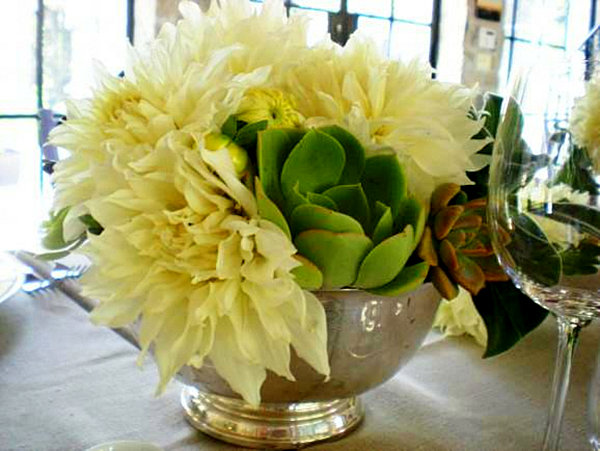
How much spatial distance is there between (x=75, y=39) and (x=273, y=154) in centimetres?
273

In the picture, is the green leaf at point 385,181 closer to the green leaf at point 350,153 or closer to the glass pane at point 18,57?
the green leaf at point 350,153

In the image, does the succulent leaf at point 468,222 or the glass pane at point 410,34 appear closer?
the succulent leaf at point 468,222

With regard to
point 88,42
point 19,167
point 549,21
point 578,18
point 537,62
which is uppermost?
point 578,18

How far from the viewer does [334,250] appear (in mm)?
363

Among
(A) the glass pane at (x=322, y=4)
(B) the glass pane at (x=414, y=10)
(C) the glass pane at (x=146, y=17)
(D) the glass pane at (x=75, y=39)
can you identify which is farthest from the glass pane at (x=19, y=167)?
(B) the glass pane at (x=414, y=10)

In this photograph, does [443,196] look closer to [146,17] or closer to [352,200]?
[352,200]

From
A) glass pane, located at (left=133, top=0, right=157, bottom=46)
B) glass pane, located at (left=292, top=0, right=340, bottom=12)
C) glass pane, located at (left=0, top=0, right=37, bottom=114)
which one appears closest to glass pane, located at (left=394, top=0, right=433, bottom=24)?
glass pane, located at (left=292, top=0, right=340, bottom=12)

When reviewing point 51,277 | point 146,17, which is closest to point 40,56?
point 146,17

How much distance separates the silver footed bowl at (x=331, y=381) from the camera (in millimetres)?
421

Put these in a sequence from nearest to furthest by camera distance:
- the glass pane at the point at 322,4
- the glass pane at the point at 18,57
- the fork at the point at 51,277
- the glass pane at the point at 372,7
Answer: the fork at the point at 51,277, the glass pane at the point at 18,57, the glass pane at the point at 322,4, the glass pane at the point at 372,7

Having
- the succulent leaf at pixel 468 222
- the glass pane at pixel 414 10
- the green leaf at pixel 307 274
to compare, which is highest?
the glass pane at pixel 414 10

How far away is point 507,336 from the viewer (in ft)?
1.55

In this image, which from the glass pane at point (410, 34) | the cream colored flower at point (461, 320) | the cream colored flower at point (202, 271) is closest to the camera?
the cream colored flower at point (202, 271)

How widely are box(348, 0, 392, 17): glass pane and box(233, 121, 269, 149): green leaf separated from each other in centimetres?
350
